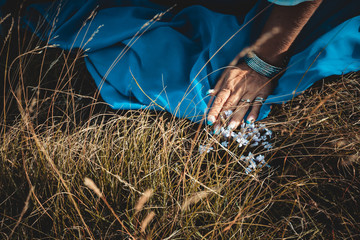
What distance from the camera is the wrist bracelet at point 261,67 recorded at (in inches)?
71.9

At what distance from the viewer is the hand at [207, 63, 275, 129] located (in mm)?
1717

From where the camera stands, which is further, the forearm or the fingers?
the fingers

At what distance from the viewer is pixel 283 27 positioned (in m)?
1.64

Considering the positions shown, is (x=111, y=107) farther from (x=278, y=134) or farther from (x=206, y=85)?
(x=278, y=134)

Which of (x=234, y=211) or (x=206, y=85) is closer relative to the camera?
(x=234, y=211)

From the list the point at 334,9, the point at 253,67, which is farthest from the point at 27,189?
the point at 334,9

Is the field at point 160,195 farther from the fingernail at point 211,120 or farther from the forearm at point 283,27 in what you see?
the forearm at point 283,27

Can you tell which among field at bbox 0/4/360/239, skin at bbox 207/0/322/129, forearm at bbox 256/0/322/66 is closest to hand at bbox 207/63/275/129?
skin at bbox 207/0/322/129

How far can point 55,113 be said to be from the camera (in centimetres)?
186

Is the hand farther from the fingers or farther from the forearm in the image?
the forearm

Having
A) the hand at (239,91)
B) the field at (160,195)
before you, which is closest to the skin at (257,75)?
the hand at (239,91)

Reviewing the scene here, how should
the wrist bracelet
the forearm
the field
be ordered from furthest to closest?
1. the wrist bracelet
2. the forearm
3. the field

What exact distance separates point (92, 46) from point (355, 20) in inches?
81.8

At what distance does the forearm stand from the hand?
0.17 meters
